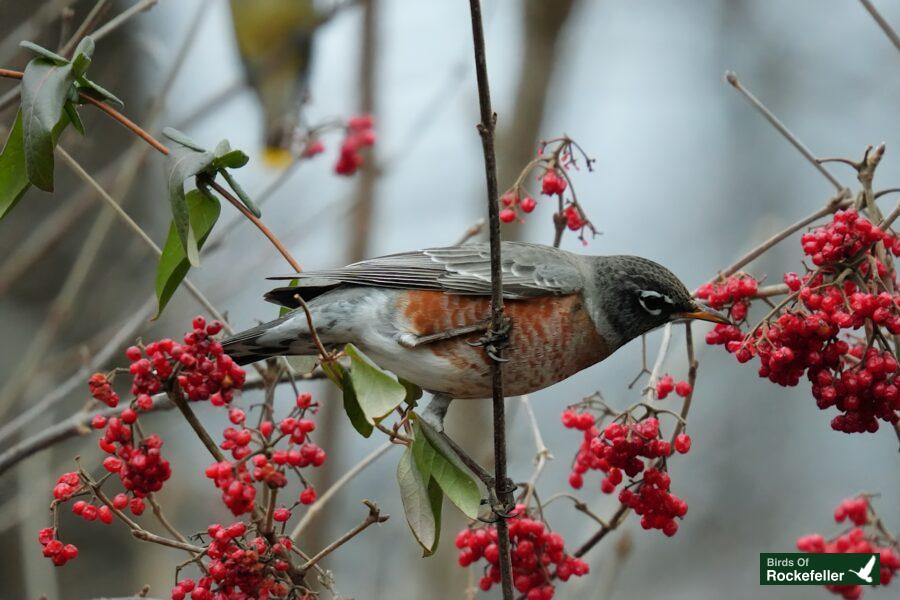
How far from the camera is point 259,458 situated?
2152 millimetres

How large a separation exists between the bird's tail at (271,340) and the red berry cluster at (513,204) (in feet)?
2.68

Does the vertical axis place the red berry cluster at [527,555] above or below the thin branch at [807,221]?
below

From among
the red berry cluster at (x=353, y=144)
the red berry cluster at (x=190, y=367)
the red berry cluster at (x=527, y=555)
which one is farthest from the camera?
the red berry cluster at (x=353, y=144)

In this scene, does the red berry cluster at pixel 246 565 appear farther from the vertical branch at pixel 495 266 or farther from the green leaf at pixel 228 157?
the green leaf at pixel 228 157

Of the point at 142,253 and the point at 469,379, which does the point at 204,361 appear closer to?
the point at 469,379

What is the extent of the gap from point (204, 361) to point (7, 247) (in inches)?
137

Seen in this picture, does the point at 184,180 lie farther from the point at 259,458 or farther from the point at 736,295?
the point at 736,295

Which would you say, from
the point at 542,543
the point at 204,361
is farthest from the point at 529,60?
the point at 204,361

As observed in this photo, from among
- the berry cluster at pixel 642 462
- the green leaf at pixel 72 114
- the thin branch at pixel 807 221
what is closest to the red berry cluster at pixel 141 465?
the green leaf at pixel 72 114

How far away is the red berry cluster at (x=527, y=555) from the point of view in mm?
2877

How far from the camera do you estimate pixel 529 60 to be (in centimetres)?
702

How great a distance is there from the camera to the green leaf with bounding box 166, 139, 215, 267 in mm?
2045

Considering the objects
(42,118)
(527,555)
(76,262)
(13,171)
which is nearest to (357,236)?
(76,262)

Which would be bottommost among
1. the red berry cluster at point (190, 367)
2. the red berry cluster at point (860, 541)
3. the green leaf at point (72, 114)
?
the red berry cluster at point (860, 541)
